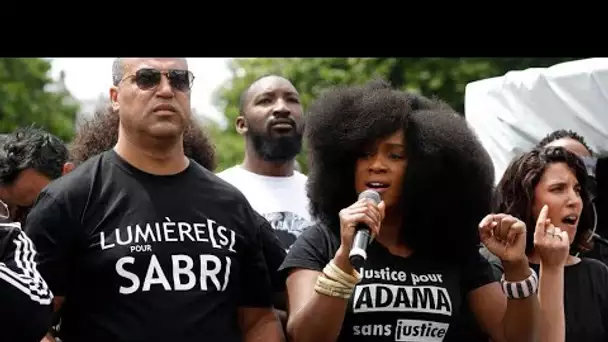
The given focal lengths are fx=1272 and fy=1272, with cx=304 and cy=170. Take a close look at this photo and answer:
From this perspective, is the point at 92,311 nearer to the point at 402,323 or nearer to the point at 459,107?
the point at 402,323

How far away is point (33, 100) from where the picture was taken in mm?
27562

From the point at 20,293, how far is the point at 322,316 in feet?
3.39

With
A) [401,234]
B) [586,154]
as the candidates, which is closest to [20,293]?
[401,234]

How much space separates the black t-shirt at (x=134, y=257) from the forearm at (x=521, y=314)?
97 cm

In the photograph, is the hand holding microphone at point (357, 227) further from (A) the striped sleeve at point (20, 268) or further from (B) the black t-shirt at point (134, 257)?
(A) the striped sleeve at point (20, 268)

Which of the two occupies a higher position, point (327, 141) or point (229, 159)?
point (229, 159)

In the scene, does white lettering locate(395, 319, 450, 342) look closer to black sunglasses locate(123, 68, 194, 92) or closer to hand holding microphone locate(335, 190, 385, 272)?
hand holding microphone locate(335, 190, 385, 272)

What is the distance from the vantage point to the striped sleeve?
12.4 ft

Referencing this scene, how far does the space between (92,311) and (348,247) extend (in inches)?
35.0

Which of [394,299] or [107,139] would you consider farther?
[107,139]

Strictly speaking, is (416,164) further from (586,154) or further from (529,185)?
(586,154)

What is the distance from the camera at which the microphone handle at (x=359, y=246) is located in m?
3.95
